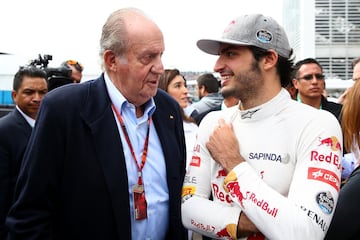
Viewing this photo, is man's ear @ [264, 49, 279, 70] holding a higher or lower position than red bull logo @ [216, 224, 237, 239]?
higher

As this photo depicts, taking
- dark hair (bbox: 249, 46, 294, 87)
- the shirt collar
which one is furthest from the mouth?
the shirt collar

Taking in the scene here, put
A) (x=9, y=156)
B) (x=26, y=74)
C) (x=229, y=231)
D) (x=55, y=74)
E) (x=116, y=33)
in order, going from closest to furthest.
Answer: (x=229, y=231), (x=116, y=33), (x=9, y=156), (x=26, y=74), (x=55, y=74)

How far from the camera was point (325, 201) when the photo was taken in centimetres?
154

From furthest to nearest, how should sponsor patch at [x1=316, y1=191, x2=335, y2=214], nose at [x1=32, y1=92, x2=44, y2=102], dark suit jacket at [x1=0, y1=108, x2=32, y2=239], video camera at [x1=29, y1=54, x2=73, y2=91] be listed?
1. video camera at [x1=29, y1=54, x2=73, y2=91]
2. nose at [x1=32, y1=92, x2=44, y2=102]
3. dark suit jacket at [x1=0, y1=108, x2=32, y2=239]
4. sponsor patch at [x1=316, y1=191, x2=335, y2=214]

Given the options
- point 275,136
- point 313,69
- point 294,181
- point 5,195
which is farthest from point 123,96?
point 313,69

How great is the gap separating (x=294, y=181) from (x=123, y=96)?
842mm

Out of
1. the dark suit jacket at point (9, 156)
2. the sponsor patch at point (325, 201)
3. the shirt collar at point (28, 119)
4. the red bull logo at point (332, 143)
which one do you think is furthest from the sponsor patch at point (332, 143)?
the shirt collar at point (28, 119)

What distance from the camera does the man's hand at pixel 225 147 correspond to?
1.68 meters

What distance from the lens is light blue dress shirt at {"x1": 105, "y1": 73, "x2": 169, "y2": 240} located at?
6.15 feet

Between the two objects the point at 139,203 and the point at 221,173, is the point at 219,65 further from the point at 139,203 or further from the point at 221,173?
the point at 139,203

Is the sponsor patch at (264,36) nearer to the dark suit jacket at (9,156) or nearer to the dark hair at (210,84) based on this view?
the dark suit jacket at (9,156)

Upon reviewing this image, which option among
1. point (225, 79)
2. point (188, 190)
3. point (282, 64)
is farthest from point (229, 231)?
point (282, 64)

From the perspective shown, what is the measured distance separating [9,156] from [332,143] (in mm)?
2035

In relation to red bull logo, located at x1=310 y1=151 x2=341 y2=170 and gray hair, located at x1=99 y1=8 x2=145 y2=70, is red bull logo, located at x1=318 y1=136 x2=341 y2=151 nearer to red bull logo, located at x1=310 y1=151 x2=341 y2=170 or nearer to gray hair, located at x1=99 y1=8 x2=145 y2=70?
red bull logo, located at x1=310 y1=151 x2=341 y2=170
